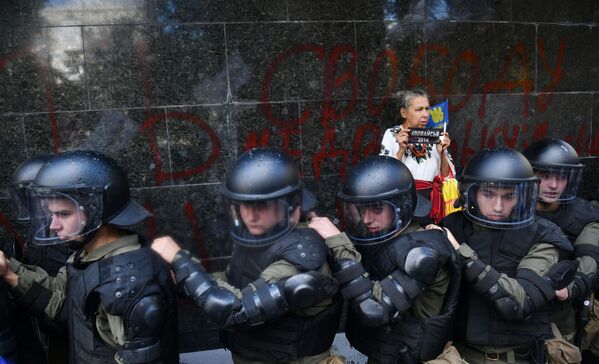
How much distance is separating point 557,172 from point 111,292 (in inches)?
119

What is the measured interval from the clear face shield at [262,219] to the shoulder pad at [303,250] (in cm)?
6

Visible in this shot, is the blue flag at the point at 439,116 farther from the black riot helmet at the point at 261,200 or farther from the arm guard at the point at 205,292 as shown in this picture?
the arm guard at the point at 205,292

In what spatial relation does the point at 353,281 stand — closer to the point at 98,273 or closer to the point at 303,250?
the point at 303,250

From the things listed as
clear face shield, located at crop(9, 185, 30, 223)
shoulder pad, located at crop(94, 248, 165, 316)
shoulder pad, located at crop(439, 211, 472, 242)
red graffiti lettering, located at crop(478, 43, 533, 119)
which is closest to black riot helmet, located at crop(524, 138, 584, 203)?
shoulder pad, located at crop(439, 211, 472, 242)

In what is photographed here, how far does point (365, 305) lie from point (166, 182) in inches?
119

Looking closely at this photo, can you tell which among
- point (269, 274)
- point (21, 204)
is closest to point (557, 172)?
point (269, 274)

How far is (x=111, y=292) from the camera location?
6.89 feet

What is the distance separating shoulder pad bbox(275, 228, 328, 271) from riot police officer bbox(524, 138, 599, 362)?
181cm

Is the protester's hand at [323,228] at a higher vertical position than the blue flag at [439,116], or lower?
lower

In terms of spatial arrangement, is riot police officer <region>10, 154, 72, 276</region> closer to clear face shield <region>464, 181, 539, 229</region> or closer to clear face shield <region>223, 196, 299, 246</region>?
clear face shield <region>223, 196, 299, 246</region>

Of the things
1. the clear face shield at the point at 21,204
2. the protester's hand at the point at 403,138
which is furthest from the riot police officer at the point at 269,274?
the protester's hand at the point at 403,138

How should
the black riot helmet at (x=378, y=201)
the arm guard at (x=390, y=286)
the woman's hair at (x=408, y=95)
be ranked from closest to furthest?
the arm guard at (x=390, y=286) < the black riot helmet at (x=378, y=201) < the woman's hair at (x=408, y=95)

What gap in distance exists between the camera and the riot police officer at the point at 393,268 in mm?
2340

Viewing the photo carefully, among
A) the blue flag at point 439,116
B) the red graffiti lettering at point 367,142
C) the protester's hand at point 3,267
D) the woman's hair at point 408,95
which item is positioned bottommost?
the protester's hand at point 3,267
